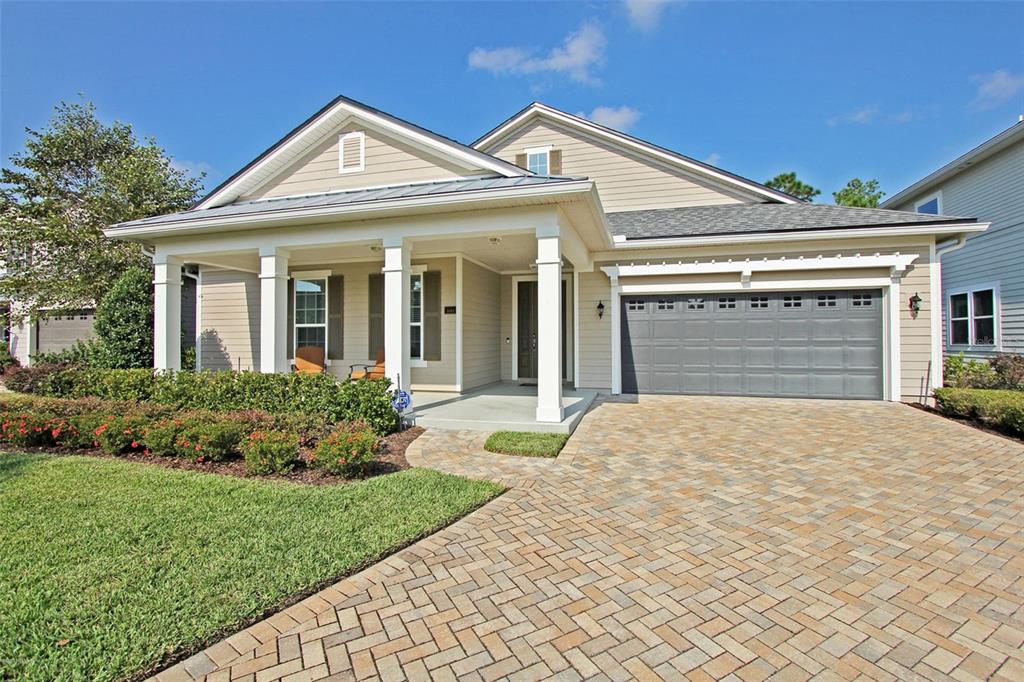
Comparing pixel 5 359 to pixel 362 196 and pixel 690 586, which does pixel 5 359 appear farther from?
pixel 690 586

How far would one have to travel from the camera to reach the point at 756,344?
979 centimetres

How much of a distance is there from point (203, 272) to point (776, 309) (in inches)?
551

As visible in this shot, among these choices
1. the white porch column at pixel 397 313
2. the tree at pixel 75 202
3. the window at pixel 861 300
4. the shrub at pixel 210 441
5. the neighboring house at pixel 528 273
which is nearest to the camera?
the shrub at pixel 210 441

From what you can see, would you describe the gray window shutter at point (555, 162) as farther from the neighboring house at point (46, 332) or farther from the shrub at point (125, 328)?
the neighboring house at point (46, 332)

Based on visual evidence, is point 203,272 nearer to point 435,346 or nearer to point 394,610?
point 435,346

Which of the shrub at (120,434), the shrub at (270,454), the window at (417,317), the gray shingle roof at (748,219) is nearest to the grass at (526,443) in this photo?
the shrub at (270,454)

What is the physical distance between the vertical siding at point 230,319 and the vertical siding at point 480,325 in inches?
238

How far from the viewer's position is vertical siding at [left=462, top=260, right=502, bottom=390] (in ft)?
33.8

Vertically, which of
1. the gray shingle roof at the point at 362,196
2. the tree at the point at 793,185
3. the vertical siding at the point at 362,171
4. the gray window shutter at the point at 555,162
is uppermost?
the tree at the point at 793,185

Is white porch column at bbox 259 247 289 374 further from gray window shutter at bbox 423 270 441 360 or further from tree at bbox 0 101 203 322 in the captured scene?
tree at bbox 0 101 203 322

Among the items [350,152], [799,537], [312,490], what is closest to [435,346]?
[350,152]

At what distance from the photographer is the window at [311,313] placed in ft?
37.2

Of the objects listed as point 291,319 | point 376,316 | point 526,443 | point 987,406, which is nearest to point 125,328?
point 291,319

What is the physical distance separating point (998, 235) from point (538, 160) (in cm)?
1169
